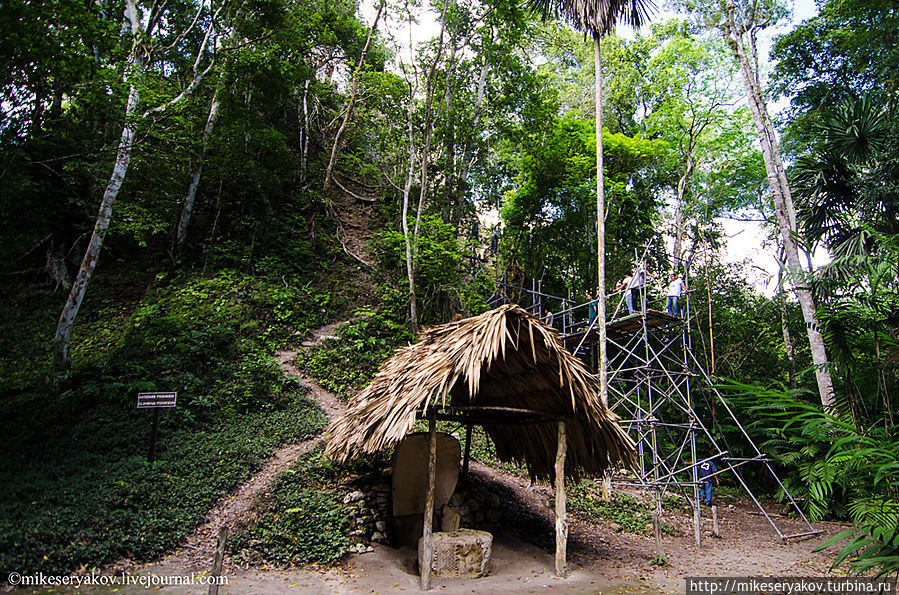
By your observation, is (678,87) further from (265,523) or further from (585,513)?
(265,523)

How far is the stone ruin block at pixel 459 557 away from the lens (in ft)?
20.2

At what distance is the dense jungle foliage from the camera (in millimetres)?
7148

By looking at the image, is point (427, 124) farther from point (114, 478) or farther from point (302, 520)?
point (114, 478)

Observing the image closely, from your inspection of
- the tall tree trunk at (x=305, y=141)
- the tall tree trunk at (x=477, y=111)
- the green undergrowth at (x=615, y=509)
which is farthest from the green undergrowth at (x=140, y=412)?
the tall tree trunk at (x=305, y=141)

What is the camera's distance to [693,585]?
5953 mm

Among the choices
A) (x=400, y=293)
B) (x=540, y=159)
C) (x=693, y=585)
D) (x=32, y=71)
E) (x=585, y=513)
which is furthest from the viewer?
(x=540, y=159)

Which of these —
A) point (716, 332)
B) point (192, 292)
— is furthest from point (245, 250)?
point (716, 332)

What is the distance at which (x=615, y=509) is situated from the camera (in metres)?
9.30

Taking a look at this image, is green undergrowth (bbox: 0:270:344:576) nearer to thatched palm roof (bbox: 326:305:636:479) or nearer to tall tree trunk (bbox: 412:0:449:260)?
thatched palm roof (bbox: 326:305:636:479)

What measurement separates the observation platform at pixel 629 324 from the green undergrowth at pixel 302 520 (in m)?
5.47

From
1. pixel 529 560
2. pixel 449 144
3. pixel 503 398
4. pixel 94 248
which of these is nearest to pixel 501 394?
pixel 503 398

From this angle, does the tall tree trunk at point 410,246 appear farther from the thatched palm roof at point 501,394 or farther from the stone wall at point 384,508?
the stone wall at point 384,508

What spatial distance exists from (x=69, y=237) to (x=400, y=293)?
9359 mm

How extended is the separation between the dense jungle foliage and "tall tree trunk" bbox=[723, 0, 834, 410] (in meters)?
0.14
